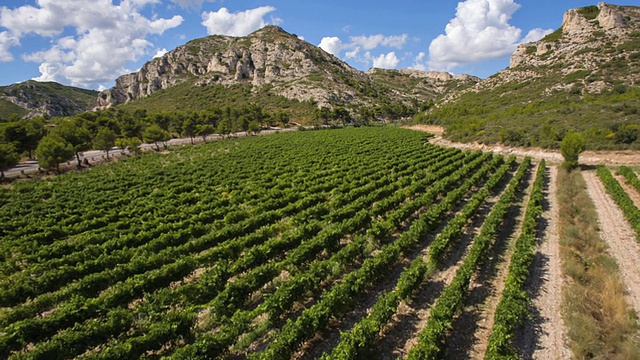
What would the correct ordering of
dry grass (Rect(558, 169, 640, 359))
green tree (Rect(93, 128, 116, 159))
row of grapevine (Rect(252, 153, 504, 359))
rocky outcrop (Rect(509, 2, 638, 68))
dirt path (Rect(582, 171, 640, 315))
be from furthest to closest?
rocky outcrop (Rect(509, 2, 638, 68))
green tree (Rect(93, 128, 116, 159))
dirt path (Rect(582, 171, 640, 315))
dry grass (Rect(558, 169, 640, 359))
row of grapevine (Rect(252, 153, 504, 359))

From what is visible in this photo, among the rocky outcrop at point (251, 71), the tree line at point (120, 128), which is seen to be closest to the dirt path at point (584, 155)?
the tree line at point (120, 128)

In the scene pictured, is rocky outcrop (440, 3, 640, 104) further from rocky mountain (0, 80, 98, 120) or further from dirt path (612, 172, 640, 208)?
rocky mountain (0, 80, 98, 120)

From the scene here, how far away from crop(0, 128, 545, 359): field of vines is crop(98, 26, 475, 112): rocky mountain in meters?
119

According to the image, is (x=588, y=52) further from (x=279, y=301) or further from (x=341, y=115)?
(x=279, y=301)

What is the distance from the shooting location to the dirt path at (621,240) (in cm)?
1389

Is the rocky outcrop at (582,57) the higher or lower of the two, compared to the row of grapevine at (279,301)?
higher

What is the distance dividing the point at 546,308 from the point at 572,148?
32818 mm

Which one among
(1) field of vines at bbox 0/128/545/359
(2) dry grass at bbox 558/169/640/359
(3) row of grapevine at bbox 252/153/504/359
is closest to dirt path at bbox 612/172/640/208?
(1) field of vines at bbox 0/128/545/359

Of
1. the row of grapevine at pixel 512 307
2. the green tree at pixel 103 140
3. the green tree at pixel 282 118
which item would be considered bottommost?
the row of grapevine at pixel 512 307

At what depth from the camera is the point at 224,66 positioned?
577ft

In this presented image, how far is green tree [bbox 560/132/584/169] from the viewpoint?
35656 millimetres

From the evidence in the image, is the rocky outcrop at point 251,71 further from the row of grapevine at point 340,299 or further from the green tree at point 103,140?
the row of grapevine at point 340,299

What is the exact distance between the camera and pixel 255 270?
13.9 metres

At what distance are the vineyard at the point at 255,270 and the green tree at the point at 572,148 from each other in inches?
259
